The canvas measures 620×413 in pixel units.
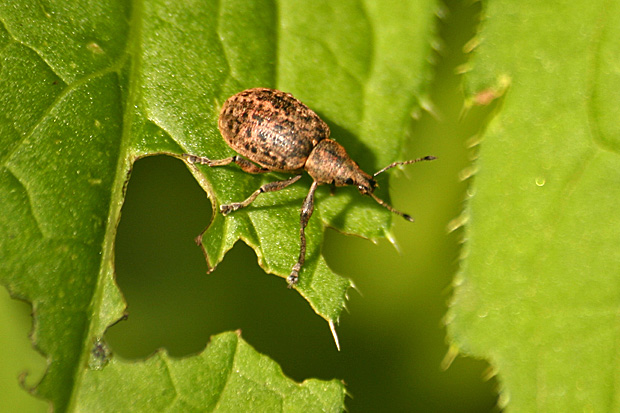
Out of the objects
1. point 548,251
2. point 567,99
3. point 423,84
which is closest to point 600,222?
point 548,251

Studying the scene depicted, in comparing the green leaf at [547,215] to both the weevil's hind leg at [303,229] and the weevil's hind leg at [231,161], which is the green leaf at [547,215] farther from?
the weevil's hind leg at [231,161]

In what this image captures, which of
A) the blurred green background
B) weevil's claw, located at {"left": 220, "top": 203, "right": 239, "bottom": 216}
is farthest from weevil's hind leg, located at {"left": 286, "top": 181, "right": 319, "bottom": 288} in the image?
the blurred green background

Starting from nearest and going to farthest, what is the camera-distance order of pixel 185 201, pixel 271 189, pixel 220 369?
pixel 220 369, pixel 271 189, pixel 185 201

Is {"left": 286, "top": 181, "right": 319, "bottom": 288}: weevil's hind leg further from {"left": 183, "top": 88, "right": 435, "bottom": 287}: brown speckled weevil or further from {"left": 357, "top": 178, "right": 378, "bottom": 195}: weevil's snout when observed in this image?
{"left": 357, "top": 178, "right": 378, "bottom": 195}: weevil's snout

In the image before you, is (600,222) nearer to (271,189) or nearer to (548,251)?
(548,251)

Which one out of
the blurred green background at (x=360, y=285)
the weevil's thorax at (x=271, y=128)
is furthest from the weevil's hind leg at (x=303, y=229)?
the blurred green background at (x=360, y=285)
